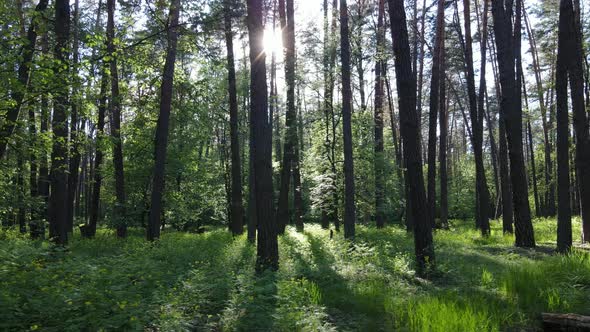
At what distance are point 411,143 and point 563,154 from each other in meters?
4.60

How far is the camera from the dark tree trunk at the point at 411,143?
8.34m

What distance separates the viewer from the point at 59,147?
10688 millimetres

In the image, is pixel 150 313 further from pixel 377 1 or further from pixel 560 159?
pixel 377 1

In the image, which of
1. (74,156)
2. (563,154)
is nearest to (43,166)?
(74,156)

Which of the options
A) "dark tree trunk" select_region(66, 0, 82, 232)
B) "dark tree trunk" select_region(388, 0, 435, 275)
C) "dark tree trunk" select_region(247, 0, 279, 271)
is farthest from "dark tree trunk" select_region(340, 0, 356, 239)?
"dark tree trunk" select_region(66, 0, 82, 232)

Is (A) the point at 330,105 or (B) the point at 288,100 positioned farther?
(A) the point at 330,105

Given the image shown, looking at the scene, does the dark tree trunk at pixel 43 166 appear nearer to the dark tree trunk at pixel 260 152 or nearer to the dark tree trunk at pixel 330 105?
the dark tree trunk at pixel 260 152

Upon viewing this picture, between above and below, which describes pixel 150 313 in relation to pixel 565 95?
below

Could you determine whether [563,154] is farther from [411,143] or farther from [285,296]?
[285,296]

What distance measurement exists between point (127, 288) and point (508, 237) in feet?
44.6

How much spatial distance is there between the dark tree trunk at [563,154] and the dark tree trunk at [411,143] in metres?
4.07

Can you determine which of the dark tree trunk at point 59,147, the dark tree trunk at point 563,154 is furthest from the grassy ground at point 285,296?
the dark tree trunk at point 59,147

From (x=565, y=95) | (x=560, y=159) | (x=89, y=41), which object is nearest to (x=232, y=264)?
(x=89, y=41)

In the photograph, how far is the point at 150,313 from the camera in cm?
482
